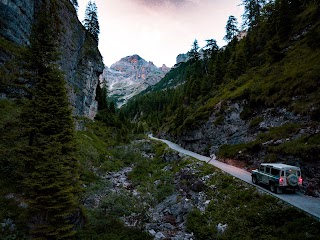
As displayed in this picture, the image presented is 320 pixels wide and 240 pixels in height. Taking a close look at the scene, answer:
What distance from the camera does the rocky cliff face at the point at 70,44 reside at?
2854 cm

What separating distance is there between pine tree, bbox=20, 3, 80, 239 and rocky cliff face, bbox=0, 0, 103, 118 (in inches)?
439

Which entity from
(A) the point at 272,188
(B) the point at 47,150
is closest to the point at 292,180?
(A) the point at 272,188

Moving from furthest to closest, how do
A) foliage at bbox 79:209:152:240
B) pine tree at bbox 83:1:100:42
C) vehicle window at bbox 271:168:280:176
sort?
pine tree at bbox 83:1:100:42, vehicle window at bbox 271:168:280:176, foliage at bbox 79:209:152:240

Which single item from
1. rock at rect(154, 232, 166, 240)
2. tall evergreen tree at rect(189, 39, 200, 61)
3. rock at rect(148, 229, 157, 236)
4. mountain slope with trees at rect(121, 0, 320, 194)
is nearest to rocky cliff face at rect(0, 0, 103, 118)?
rock at rect(148, 229, 157, 236)

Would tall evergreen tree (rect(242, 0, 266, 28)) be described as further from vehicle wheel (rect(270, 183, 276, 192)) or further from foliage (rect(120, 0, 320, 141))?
vehicle wheel (rect(270, 183, 276, 192))

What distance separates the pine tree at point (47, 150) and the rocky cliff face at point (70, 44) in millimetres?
11150

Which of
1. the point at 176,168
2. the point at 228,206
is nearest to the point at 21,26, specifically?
the point at 176,168

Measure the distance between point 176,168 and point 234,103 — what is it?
52.4 feet

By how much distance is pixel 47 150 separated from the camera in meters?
13.2

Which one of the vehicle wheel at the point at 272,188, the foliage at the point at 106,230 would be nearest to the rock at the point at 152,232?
the foliage at the point at 106,230

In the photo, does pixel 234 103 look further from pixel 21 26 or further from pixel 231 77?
pixel 21 26

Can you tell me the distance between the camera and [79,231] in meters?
15.9

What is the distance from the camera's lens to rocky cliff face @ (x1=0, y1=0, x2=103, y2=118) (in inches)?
1124

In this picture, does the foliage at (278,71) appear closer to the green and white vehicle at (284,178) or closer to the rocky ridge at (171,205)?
the green and white vehicle at (284,178)
